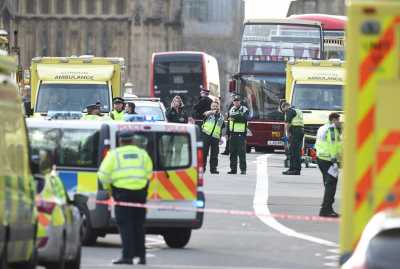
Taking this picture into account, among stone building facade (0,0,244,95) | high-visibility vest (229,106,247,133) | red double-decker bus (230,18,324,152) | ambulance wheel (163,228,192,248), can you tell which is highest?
ambulance wheel (163,228,192,248)

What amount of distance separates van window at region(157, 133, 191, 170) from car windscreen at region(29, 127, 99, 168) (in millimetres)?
731

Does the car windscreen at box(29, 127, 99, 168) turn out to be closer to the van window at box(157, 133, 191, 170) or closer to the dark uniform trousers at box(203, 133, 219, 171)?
the van window at box(157, 133, 191, 170)

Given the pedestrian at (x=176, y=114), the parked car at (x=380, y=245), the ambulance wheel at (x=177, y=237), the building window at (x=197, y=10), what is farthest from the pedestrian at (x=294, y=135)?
the building window at (x=197, y=10)

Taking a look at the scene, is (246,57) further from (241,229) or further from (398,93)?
(398,93)

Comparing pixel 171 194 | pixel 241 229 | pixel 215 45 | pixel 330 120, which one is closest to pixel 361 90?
pixel 171 194

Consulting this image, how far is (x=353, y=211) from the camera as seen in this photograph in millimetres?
11141

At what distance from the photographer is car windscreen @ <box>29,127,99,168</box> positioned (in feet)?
67.5

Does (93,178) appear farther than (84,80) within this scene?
No

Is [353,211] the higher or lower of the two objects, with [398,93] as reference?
lower

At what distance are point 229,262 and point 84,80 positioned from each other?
77.3 ft

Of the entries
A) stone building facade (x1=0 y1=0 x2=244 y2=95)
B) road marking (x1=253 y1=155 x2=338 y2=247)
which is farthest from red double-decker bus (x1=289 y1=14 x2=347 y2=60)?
stone building facade (x1=0 y1=0 x2=244 y2=95)

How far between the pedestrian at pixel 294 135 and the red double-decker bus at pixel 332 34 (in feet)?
80.8

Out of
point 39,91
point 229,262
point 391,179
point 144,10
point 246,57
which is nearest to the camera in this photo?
point 391,179

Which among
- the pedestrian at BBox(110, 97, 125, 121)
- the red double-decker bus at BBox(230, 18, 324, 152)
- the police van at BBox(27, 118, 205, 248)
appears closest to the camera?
the police van at BBox(27, 118, 205, 248)
